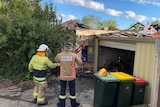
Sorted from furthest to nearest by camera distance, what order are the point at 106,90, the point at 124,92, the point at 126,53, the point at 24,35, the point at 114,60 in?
the point at 126,53, the point at 114,60, the point at 24,35, the point at 124,92, the point at 106,90

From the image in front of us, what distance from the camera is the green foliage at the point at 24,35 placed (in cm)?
773

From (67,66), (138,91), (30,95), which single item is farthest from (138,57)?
(30,95)

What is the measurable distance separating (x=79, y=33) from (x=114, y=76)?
15.1 ft

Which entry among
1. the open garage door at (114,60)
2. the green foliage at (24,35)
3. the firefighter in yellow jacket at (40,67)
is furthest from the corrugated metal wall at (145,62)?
the green foliage at (24,35)

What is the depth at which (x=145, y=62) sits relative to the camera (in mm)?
6059

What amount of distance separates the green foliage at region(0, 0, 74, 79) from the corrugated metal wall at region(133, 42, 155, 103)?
3540mm

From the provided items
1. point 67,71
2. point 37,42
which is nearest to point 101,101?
point 67,71

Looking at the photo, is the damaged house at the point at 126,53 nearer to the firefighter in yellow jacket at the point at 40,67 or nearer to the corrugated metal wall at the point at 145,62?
the corrugated metal wall at the point at 145,62

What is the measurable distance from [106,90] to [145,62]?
1.80m

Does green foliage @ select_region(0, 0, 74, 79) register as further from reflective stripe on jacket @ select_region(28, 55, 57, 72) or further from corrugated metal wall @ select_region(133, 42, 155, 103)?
corrugated metal wall @ select_region(133, 42, 155, 103)

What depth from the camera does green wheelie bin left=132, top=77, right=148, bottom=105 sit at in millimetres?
5426

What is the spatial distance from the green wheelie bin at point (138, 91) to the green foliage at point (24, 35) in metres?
4.06

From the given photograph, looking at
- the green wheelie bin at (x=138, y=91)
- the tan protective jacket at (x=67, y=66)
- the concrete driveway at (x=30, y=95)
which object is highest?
the tan protective jacket at (x=67, y=66)

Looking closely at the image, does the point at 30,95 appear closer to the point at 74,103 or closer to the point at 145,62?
the point at 74,103
